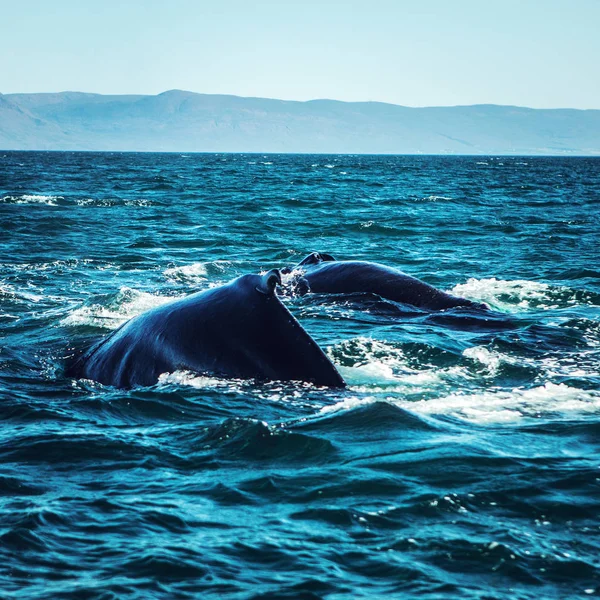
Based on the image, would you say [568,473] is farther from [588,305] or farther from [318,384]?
[588,305]

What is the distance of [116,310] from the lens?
1454 cm

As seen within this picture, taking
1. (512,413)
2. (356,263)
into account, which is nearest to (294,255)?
(356,263)

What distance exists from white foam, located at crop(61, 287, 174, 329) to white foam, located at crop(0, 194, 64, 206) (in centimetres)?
2361

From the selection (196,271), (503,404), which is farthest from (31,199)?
(503,404)

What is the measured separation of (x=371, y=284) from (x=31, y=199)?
28.9 metres

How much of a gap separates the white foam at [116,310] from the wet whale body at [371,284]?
2497 mm

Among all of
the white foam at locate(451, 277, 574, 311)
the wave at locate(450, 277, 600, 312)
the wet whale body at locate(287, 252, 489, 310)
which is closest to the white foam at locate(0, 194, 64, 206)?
the white foam at locate(451, 277, 574, 311)

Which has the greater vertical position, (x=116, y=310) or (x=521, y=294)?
(x=521, y=294)

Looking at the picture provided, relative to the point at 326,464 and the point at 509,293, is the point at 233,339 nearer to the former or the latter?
the point at 326,464

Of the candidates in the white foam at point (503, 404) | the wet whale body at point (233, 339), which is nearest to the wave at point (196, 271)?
the white foam at point (503, 404)

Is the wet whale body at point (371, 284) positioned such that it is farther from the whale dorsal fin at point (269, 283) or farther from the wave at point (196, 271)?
the whale dorsal fin at point (269, 283)

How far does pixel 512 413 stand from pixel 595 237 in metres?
21.5

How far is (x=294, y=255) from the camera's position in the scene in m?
23.2

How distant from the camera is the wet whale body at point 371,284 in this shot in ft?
46.9
